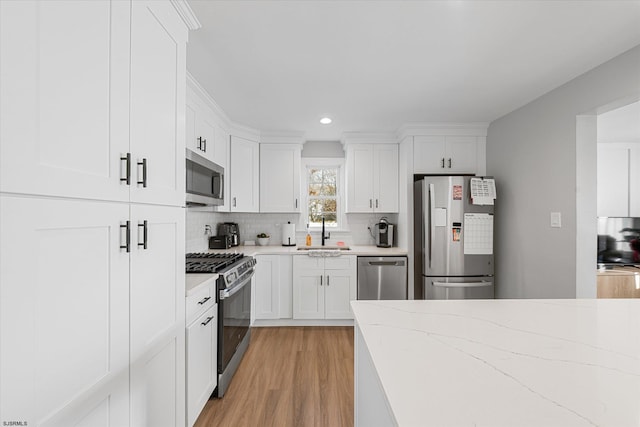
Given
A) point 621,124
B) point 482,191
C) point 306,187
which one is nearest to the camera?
point 482,191

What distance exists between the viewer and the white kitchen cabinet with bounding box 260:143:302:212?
13.8 feet

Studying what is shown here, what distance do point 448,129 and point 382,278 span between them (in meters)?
1.95

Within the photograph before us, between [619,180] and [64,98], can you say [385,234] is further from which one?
[64,98]

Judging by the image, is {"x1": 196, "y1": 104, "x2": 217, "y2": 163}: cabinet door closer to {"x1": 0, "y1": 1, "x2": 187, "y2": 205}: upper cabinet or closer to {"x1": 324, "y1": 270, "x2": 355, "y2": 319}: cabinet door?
{"x1": 0, "y1": 1, "x2": 187, "y2": 205}: upper cabinet

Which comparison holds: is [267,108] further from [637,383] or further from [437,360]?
[637,383]

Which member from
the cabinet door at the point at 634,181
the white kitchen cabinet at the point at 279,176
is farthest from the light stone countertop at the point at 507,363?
the cabinet door at the point at 634,181

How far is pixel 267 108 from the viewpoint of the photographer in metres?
3.26

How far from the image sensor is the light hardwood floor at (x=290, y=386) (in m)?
2.09

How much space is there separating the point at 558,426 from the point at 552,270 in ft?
9.11

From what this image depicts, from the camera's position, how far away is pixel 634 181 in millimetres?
4301

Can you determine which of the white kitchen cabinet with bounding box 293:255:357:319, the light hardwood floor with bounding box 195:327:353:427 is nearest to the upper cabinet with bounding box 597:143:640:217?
the white kitchen cabinet with bounding box 293:255:357:319

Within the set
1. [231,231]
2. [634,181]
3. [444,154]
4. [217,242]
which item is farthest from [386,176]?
[634,181]

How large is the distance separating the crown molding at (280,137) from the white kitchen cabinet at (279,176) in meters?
0.05

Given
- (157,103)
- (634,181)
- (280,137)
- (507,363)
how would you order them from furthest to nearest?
(634,181)
(280,137)
(157,103)
(507,363)
